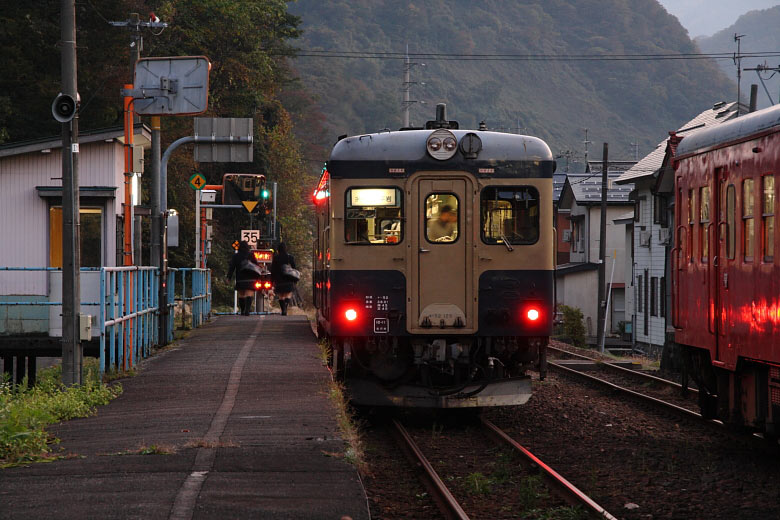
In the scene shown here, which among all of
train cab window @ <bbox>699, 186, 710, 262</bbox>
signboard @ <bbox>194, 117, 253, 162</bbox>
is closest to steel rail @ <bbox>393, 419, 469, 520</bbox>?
train cab window @ <bbox>699, 186, 710, 262</bbox>

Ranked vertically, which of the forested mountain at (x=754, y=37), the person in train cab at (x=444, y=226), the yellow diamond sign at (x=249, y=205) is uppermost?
the forested mountain at (x=754, y=37)

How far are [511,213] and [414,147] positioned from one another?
1.33 meters

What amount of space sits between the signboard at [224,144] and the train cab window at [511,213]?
9701 mm

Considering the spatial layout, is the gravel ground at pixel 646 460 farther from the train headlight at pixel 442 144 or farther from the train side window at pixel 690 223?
the train headlight at pixel 442 144

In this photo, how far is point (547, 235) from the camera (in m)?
11.6

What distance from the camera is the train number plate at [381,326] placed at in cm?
1142

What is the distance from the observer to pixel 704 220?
1043 cm

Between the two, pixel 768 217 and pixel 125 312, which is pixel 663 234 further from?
pixel 768 217

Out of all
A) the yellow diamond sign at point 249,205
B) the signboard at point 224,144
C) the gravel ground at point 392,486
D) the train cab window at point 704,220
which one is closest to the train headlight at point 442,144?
the train cab window at point 704,220

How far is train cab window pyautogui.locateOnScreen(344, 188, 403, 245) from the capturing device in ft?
37.8

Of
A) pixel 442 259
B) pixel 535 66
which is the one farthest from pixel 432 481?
pixel 535 66

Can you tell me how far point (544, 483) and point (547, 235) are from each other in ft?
12.3

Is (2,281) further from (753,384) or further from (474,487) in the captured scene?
(753,384)

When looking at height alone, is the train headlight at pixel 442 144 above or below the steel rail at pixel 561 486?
above
